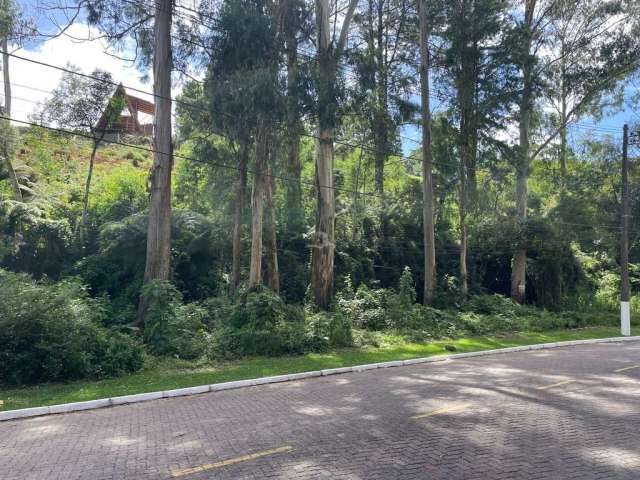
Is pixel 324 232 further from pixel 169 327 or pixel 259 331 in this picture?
pixel 169 327

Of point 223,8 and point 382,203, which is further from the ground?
point 223,8

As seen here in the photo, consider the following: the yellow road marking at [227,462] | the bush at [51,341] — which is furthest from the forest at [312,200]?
the yellow road marking at [227,462]

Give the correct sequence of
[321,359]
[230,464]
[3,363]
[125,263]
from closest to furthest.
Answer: [230,464] → [3,363] → [321,359] → [125,263]

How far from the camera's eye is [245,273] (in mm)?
25781

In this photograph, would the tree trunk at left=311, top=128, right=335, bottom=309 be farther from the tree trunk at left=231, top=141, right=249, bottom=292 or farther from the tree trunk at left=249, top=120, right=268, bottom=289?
the tree trunk at left=231, top=141, right=249, bottom=292

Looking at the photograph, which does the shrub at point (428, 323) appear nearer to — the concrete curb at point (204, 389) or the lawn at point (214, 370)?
the lawn at point (214, 370)

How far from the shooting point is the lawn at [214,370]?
33.8 feet

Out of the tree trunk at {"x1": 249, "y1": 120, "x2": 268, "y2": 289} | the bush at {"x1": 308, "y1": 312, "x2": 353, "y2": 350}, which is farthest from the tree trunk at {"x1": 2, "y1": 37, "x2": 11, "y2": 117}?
the bush at {"x1": 308, "y1": 312, "x2": 353, "y2": 350}

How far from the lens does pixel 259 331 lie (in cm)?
1591

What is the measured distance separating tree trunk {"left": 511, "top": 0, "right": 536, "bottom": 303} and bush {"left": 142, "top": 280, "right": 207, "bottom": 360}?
19821 mm

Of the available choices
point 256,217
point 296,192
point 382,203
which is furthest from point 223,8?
point 382,203

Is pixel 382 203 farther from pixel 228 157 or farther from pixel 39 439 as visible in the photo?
pixel 39 439

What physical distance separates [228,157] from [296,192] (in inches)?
198

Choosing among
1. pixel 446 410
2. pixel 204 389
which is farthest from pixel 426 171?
pixel 446 410
